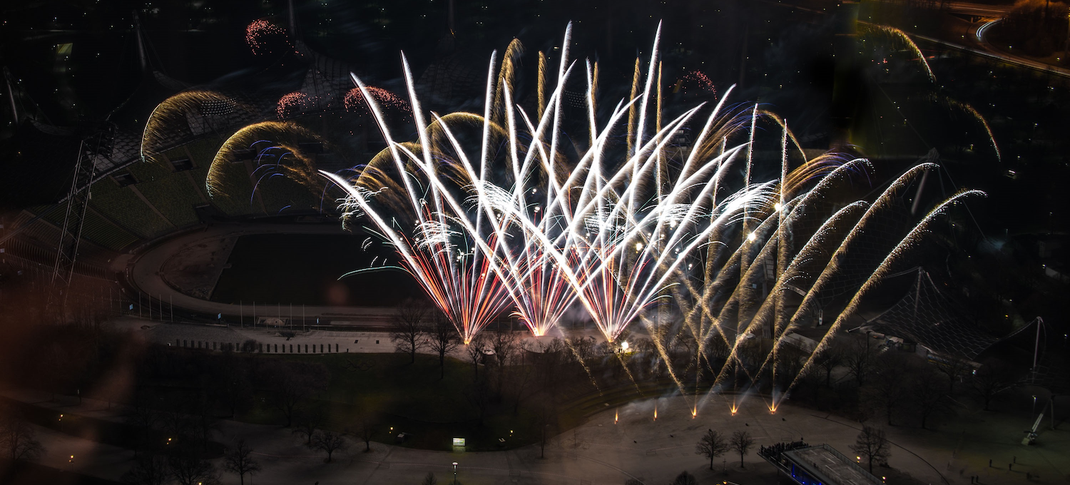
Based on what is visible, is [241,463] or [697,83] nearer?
[241,463]

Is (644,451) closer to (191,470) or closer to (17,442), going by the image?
(191,470)

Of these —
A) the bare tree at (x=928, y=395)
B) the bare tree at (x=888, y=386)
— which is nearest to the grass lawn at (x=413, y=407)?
the bare tree at (x=888, y=386)

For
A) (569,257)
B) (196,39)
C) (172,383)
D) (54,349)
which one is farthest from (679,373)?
(196,39)

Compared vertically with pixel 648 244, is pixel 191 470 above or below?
below

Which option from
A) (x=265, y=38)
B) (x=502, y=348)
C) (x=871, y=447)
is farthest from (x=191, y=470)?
(x=265, y=38)

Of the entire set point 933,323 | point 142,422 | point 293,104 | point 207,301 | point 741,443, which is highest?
point 293,104

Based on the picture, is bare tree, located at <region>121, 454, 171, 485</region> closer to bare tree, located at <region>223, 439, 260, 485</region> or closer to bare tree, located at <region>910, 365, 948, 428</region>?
bare tree, located at <region>223, 439, 260, 485</region>

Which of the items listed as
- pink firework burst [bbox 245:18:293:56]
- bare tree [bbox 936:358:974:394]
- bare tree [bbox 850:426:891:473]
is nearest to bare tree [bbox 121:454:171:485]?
bare tree [bbox 850:426:891:473]

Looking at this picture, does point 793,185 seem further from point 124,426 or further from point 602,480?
point 124,426
